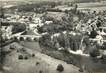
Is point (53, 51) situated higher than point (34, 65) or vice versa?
point (34, 65)

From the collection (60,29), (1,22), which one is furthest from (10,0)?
(60,29)

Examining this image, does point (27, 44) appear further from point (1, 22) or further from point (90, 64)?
point (1, 22)

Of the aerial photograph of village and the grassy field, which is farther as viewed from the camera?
the aerial photograph of village

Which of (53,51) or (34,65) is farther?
(53,51)

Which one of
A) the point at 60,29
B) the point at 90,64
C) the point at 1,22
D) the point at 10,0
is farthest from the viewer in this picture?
the point at 10,0

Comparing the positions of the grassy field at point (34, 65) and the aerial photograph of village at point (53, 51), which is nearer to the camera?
the grassy field at point (34, 65)

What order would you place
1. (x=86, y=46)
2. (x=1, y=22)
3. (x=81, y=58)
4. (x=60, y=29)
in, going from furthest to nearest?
1. (x=1, y=22)
2. (x=60, y=29)
3. (x=86, y=46)
4. (x=81, y=58)

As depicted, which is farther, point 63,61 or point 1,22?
point 1,22

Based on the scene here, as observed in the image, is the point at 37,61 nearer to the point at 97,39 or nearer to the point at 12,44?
the point at 12,44

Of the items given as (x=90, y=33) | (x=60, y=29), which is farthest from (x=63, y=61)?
(x=60, y=29)
